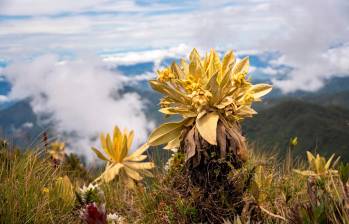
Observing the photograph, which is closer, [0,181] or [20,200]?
[20,200]

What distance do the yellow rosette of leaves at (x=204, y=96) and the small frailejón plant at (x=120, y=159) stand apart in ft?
8.30

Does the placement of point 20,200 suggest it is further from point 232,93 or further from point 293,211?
point 293,211

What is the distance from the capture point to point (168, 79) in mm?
4609

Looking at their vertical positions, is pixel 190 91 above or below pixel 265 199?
above

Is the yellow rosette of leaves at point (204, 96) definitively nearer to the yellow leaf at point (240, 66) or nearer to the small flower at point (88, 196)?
the yellow leaf at point (240, 66)

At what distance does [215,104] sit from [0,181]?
275 cm

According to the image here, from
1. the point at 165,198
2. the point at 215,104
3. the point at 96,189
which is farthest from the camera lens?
the point at 96,189

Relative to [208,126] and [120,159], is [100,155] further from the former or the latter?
[208,126]

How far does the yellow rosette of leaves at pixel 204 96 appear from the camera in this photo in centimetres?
441

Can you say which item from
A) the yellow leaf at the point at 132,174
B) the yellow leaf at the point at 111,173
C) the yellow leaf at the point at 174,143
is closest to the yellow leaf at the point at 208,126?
the yellow leaf at the point at 174,143

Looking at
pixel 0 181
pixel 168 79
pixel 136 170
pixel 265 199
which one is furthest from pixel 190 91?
pixel 136 170

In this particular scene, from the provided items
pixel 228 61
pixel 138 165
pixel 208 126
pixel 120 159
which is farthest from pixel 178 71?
pixel 120 159

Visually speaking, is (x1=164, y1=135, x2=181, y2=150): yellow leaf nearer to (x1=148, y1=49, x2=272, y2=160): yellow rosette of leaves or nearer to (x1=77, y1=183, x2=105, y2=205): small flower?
(x1=148, y1=49, x2=272, y2=160): yellow rosette of leaves

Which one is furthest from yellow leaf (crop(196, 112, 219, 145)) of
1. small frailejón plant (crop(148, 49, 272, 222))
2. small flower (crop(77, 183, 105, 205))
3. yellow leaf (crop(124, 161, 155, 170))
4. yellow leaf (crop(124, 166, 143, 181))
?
yellow leaf (crop(124, 166, 143, 181))
